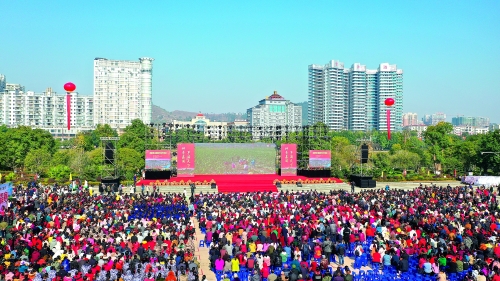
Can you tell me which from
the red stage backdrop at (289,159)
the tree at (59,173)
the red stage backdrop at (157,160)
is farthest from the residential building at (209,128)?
the tree at (59,173)

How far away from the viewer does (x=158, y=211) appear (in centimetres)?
2186

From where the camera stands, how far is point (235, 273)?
13.3m

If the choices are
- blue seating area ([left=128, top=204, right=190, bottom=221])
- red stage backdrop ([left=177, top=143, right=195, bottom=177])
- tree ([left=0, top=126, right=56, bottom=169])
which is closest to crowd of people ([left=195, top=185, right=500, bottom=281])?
blue seating area ([left=128, top=204, right=190, bottom=221])

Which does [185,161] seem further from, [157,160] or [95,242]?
[95,242]

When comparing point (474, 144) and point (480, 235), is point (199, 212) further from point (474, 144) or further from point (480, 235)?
point (474, 144)

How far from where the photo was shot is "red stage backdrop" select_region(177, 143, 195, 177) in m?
39.7

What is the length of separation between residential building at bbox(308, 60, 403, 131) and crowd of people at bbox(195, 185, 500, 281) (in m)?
117

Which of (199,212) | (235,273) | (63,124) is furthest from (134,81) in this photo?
(235,273)

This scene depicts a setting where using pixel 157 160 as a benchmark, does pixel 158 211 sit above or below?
below

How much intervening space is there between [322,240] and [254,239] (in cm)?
258

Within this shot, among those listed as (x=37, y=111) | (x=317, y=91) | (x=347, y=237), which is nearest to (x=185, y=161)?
(x=347, y=237)

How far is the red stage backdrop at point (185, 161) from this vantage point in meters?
39.7

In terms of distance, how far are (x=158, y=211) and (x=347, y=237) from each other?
9.63m

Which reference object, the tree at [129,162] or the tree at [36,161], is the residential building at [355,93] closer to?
the tree at [129,162]
